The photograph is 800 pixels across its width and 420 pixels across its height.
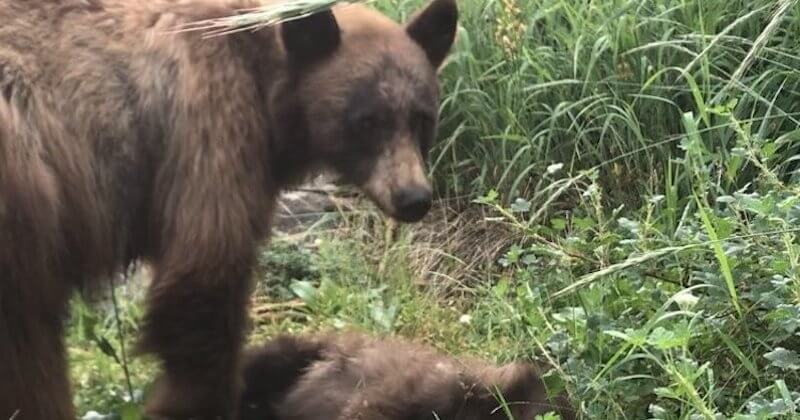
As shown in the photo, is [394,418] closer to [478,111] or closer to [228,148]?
[228,148]

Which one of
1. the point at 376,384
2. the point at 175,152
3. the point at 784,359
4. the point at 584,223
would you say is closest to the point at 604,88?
the point at 584,223

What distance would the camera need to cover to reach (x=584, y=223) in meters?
4.50

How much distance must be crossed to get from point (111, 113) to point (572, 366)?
1746mm

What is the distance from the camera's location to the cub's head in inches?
184

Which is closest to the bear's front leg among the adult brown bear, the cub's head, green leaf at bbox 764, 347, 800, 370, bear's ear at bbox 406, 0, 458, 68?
the adult brown bear

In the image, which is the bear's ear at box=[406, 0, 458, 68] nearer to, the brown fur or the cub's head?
the cub's head

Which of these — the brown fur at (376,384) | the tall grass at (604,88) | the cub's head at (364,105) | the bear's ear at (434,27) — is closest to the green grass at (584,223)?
the tall grass at (604,88)

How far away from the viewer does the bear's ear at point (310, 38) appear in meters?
4.62

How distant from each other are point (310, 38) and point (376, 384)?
125 centimetres

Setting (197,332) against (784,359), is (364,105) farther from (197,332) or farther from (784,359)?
(784,359)

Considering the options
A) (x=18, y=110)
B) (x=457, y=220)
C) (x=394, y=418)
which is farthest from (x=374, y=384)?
(x=457, y=220)

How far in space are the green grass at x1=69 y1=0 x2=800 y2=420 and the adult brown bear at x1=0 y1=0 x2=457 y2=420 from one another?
0.35 metres

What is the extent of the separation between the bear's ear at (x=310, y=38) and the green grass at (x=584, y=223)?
2.56 feet

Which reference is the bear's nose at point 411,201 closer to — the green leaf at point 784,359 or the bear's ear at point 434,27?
the bear's ear at point 434,27
